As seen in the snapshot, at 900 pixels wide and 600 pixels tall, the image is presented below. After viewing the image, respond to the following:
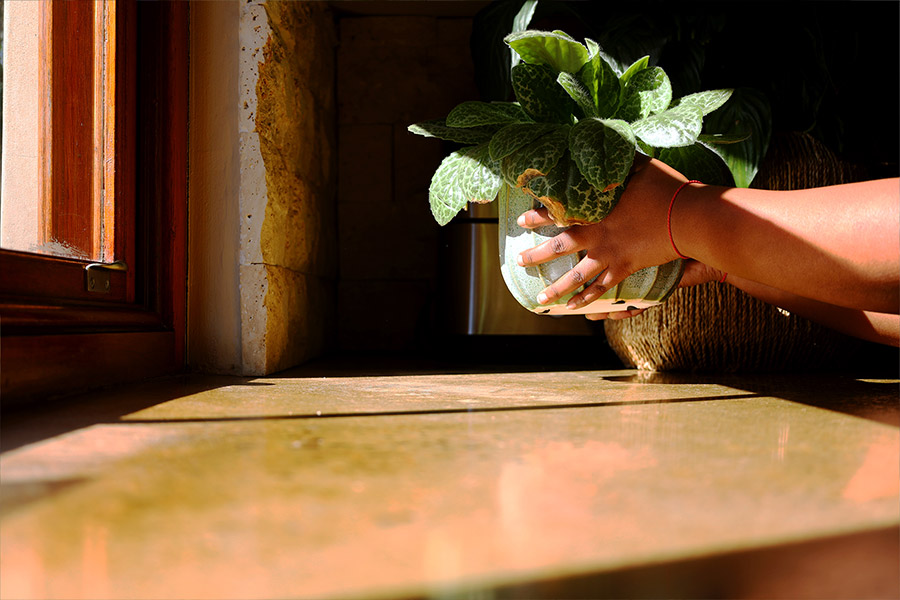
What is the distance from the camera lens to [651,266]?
0.84m

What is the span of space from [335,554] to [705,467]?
0.28 m

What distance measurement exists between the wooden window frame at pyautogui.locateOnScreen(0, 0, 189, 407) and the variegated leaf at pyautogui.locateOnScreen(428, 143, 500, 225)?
0.43m

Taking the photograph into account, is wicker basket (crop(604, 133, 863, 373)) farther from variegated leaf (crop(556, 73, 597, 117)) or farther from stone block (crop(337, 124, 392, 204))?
stone block (crop(337, 124, 392, 204))

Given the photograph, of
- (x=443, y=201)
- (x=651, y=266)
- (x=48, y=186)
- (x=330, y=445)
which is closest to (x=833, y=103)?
(x=651, y=266)

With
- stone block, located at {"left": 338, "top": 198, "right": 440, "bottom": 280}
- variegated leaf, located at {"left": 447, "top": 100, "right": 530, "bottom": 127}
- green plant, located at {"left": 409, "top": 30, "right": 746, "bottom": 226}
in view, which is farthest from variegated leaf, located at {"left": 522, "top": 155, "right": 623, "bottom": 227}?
stone block, located at {"left": 338, "top": 198, "right": 440, "bottom": 280}

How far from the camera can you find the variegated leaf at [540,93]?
0.82m

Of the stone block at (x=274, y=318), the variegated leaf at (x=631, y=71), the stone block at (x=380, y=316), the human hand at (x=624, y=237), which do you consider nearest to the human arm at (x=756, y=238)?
the human hand at (x=624, y=237)

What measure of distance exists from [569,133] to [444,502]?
529 millimetres

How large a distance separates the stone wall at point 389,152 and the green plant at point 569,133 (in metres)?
0.90

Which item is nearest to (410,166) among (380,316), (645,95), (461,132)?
(380,316)

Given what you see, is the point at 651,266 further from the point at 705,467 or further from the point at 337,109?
the point at 337,109

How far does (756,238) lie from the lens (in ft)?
2.35

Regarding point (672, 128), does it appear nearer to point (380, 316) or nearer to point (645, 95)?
point (645, 95)

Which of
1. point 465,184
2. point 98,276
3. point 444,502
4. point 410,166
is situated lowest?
point 444,502
